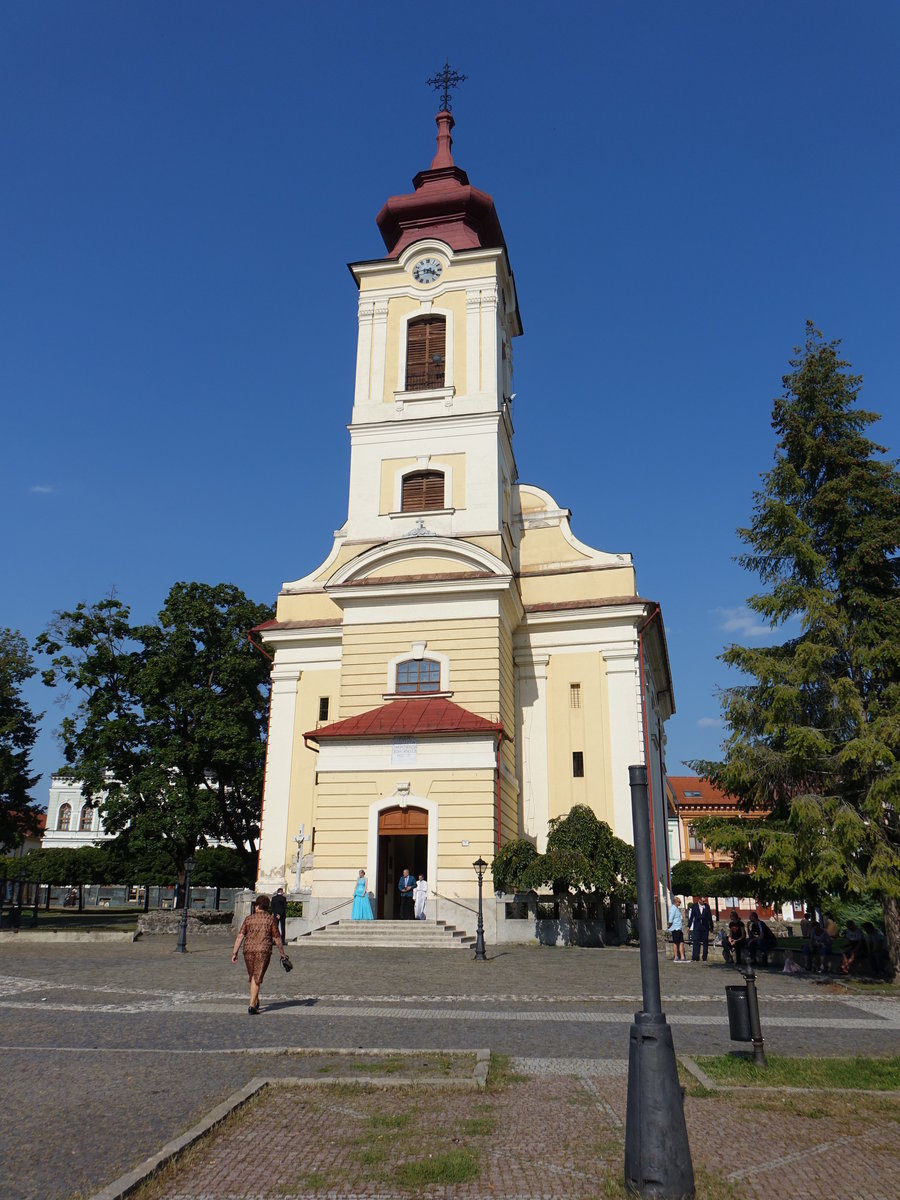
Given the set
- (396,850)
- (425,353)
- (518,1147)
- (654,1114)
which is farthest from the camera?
(425,353)

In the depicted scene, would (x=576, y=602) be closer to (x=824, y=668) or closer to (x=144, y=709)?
(x=824, y=668)

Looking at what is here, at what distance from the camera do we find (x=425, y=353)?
108 ft

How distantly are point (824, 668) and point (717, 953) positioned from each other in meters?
10.2

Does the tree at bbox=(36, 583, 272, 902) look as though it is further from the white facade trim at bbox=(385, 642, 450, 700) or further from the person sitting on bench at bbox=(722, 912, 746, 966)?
the person sitting on bench at bbox=(722, 912, 746, 966)

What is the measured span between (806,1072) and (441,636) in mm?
20449

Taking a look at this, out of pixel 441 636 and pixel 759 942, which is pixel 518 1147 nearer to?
pixel 759 942

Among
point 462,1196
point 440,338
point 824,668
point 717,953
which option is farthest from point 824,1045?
point 440,338

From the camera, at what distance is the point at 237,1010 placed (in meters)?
11.9

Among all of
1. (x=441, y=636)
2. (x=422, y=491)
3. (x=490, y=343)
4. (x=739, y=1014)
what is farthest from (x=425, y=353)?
(x=739, y=1014)

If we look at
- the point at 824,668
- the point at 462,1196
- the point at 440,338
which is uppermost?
the point at 440,338

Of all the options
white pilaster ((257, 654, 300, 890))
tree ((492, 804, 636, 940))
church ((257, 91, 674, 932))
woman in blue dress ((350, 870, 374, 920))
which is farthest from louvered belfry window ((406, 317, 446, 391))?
woman in blue dress ((350, 870, 374, 920))

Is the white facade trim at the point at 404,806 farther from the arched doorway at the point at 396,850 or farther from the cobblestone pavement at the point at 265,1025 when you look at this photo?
the cobblestone pavement at the point at 265,1025

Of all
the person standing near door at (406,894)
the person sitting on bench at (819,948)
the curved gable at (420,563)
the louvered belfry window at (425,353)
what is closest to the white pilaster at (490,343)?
the louvered belfry window at (425,353)

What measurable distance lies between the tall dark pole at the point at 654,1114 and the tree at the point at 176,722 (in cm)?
3010
